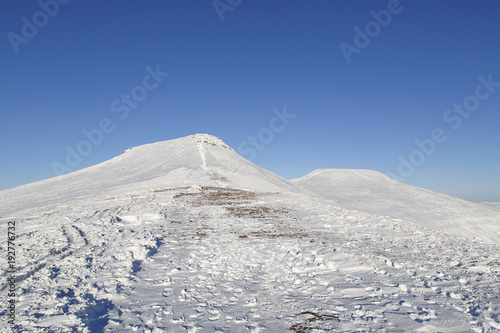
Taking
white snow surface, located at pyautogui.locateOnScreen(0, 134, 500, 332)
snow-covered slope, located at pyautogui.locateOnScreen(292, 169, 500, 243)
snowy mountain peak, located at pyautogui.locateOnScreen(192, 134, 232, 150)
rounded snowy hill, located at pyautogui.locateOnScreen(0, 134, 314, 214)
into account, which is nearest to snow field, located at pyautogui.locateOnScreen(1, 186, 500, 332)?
white snow surface, located at pyautogui.locateOnScreen(0, 134, 500, 332)

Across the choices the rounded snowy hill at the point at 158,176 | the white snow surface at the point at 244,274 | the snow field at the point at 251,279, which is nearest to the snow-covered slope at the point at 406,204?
the rounded snowy hill at the point at 158,176

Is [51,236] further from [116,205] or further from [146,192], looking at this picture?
[146,192]

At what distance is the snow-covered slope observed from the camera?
34.0 m

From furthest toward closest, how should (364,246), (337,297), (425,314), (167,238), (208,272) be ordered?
(167,238) → (364,246) → (208,272) → (337,297) → (425,314)

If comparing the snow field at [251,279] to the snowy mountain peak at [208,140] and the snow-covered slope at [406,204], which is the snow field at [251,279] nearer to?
the snow-covered slope at [406,204]

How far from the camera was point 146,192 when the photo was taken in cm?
2470

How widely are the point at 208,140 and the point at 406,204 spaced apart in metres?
35.4

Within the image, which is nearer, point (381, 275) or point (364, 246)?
point (381, 275)

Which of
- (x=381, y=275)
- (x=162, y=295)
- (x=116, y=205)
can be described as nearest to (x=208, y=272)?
(x=162, y=295)

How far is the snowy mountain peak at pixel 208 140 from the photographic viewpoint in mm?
51469

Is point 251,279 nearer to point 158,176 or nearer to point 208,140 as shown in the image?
point 158,176

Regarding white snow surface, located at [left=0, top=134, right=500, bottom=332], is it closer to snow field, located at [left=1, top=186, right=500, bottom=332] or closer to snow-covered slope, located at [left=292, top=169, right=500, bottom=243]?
snow field, located at [left=1, top=186, right=500, bottom=332]

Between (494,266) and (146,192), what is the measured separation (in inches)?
921

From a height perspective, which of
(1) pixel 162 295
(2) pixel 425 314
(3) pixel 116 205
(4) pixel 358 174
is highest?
(4) pixel 358 174
